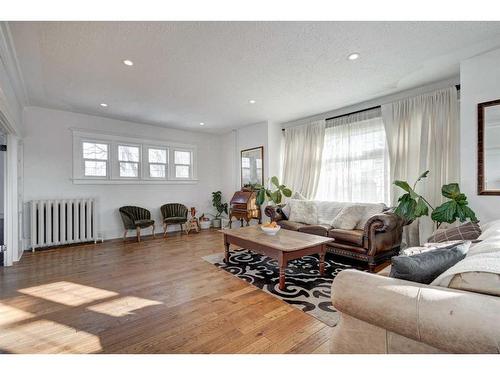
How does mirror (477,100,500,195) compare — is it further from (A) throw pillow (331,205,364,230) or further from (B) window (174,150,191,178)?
(B) window (174,150,191,178)

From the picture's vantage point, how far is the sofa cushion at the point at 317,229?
376cm

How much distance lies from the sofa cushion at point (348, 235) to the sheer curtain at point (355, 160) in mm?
1054

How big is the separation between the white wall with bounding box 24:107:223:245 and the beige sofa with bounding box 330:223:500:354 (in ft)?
17.4

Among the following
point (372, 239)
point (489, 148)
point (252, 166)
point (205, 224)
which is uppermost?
point (252, 166)

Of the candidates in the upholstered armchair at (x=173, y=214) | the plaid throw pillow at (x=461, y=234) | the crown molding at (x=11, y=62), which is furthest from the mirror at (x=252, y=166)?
the crown molding at (x=11, y=62)

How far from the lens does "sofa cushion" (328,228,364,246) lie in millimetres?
3307

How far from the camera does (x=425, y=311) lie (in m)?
0.96

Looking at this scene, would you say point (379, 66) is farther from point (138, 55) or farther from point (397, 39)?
point (138, 55)

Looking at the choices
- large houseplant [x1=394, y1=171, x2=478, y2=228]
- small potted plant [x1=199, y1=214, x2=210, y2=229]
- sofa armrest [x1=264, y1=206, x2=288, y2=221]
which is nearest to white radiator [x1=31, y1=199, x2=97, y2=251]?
small potted plant [x1=199, y1=214, x2=210, y2=229]

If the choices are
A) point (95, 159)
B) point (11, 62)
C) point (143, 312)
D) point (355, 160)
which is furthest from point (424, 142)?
point (95, 159)

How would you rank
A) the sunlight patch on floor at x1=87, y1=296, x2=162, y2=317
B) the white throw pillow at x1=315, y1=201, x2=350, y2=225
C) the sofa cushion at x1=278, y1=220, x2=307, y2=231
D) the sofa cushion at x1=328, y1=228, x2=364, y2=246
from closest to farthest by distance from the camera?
1. the sunlight patch on floor at x1=87, y1=296, x2=162, y2=317
2. the sofa cushion at x1=328, y1=228, x2=364, y2=246
3. the sofa cushion at x1=278, y1=220, x2=307, y2=231
4. the white throw pillow at x1=315, y1=201, x2=350, y2=225

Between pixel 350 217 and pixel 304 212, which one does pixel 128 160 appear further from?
pixel 350 217

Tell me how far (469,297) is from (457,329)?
5.4 inches

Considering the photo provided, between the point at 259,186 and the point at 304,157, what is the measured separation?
3.86 ft
